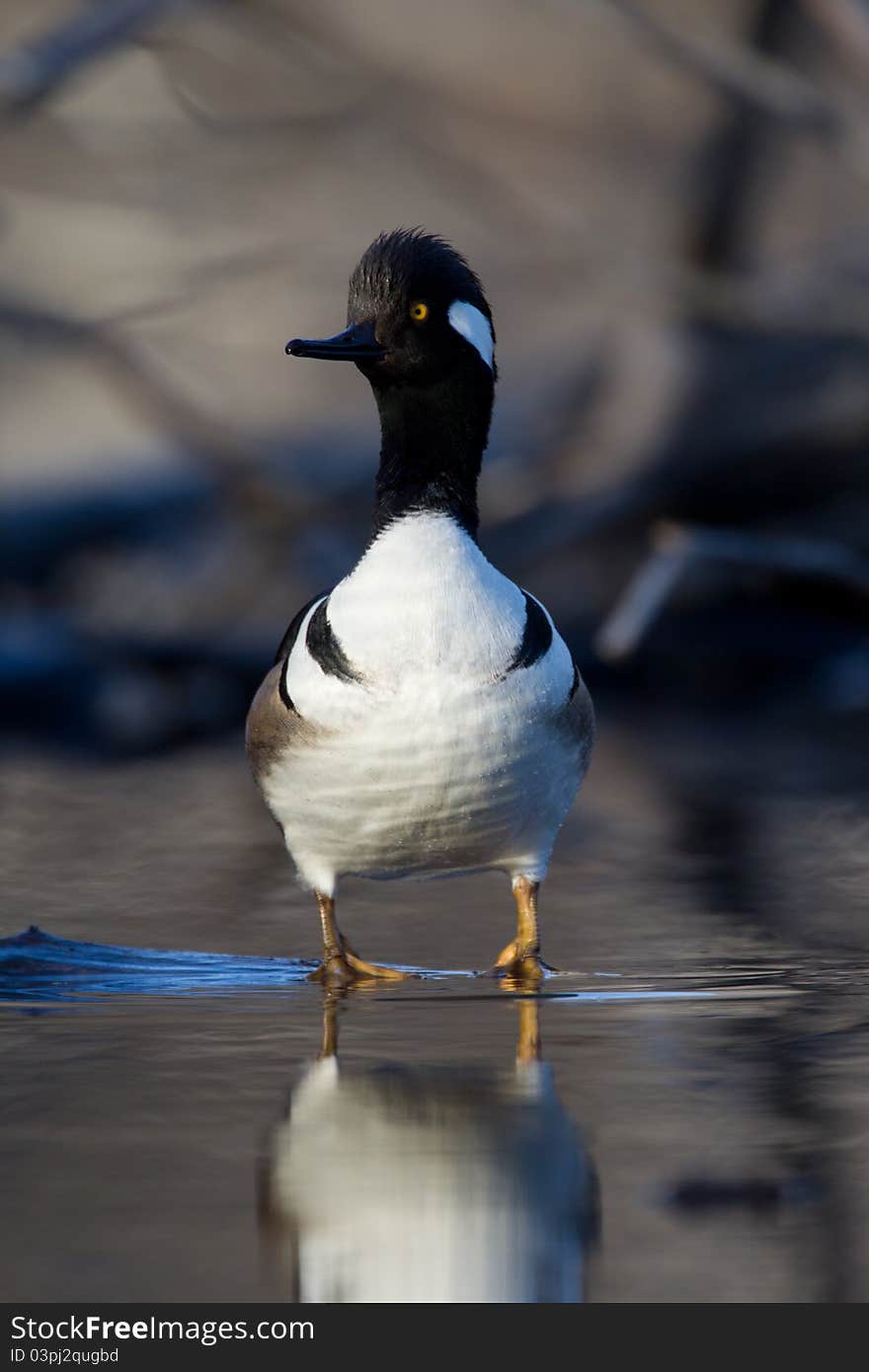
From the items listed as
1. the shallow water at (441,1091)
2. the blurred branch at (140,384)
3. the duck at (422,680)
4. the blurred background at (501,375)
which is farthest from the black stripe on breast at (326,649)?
the blurred branch at (140,384)

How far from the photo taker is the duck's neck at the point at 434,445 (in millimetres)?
5223

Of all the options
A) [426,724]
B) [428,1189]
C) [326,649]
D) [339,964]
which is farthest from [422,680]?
[428,1189]

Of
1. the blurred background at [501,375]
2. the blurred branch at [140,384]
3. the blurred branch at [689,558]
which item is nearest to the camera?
the blurred branch at [689,558]

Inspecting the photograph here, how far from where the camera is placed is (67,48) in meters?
11.7

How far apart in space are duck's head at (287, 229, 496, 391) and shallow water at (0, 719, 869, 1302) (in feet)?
4.97

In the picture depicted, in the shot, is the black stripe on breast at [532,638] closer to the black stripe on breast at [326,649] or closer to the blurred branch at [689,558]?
the black stripe on breast at [326,649]

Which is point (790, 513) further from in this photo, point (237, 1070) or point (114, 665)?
point (237, 1070)

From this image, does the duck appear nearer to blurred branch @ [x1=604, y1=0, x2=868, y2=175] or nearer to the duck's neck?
the duck's neck

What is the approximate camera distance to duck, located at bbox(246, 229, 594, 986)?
4.77 meters

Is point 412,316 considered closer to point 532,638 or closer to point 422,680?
point 532,638

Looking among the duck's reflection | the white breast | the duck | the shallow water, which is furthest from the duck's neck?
the duck's reflection

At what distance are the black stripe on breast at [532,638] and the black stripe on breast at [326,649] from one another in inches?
14.5

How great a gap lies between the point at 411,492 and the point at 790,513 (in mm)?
9465

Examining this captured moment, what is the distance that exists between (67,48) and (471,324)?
730cm
